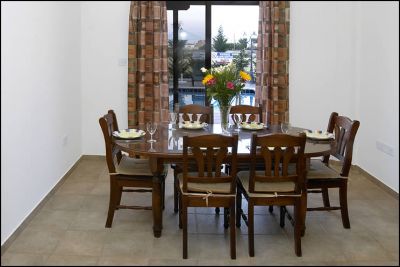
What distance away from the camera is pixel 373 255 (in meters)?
3.04

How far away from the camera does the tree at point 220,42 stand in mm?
5535

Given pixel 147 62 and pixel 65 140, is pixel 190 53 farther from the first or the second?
pixel 65 140

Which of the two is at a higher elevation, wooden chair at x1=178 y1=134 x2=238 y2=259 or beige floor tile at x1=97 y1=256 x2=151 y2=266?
wooden chair at x1=178 y1=134 x2=238 y2=259

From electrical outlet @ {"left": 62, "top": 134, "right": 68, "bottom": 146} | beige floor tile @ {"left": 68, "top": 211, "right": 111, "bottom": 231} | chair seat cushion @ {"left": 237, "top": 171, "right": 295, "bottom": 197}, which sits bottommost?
beige floor tile @ {"left": 68, "top": 211, "right": 111, "bottom": 231}

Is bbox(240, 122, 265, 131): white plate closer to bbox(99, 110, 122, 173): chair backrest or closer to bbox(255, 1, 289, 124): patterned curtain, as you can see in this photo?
bbox(99, 110, 122, 173): chair backrest

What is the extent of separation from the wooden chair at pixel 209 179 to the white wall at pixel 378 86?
1.86 meters

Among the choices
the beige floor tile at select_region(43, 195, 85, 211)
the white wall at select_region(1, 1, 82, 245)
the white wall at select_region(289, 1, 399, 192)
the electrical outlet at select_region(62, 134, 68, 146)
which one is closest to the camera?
the white wall at select_region(1, 1, 82, 245)

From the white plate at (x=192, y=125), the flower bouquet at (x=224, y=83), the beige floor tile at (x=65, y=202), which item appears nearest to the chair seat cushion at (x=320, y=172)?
the flower bouquet at (x=224, y=83)

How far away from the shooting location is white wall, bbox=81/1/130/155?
538cm

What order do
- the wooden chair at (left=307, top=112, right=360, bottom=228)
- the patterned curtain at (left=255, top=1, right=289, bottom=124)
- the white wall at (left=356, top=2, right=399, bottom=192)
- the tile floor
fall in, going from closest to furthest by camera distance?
the tile floor < the wooden chair at (left=307, top=112, right=360, bottom=228) < the white wall at (left=356, top=2, right=399, bottom=192) < the patterned curtain at (left=255, top=1, right=289, bottom=124)

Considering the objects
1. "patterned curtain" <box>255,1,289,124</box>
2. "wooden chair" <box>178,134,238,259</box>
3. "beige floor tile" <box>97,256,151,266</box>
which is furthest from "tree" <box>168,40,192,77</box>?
"beige floor tile" <box>97,256,151,266</box>

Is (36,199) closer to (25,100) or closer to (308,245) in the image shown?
(25,100)

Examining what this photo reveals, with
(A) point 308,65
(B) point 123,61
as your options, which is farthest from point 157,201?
(A) point 308,65

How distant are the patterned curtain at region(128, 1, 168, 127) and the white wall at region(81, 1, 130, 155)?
0.16m
